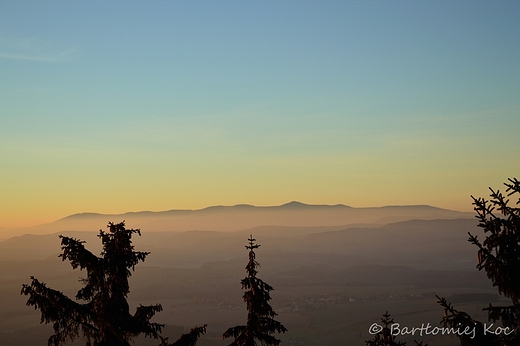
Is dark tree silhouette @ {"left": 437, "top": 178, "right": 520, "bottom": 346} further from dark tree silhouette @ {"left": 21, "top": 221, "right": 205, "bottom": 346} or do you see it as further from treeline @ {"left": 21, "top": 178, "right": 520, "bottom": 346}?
dark tree silhouette @ {"left": 21, "top": 221, "right": 205, "bottom": 346}

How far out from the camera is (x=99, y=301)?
17.6 m

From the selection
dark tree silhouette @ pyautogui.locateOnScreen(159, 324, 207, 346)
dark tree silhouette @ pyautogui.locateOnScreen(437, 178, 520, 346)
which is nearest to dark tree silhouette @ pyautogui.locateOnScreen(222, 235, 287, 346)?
dark tree silhouette @ pyautogui.locateOnScreen(159, 324, 207, 346)

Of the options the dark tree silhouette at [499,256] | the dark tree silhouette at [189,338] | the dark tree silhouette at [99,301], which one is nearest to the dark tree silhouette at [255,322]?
the dark tree silhouette at [189,338]

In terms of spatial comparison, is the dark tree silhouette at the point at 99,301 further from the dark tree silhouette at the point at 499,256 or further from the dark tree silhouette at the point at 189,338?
the dark tree silhouette at the point at 499,256

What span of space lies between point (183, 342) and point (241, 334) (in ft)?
7.45

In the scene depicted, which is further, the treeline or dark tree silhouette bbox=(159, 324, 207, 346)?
dark tree silhouette bbox=(159, 324, 207, 346)

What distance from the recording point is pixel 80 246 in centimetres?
1723

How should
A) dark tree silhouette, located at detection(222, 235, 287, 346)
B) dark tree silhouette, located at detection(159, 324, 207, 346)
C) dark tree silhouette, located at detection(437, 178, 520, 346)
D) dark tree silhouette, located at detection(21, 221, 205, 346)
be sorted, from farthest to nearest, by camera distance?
1. dark tree silhouette, located at detection(222, 235, 287, 346)
2. dark tree silhouette, located at detection(159, 324, 207, 346)
3. dark tree silhouette, located at detection(21, 221, 205, 346)
4. dark tree silhouette, located at detection(437, 178, 520, 346)

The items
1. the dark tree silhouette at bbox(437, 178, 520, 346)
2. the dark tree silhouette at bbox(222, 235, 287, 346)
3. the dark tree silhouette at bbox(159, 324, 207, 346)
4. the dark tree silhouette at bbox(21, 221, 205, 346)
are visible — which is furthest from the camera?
the dark tree silhouette at bbox(222, 235, 287, 346)

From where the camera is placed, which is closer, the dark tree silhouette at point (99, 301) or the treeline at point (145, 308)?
the treeline at point (145, 308)

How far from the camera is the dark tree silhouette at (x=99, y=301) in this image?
16.4 m

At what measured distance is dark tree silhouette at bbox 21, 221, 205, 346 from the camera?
16.4 m

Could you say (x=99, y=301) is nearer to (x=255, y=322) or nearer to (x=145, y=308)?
(x=145, y=308)

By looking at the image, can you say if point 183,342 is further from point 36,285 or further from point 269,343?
→ point 36,285
